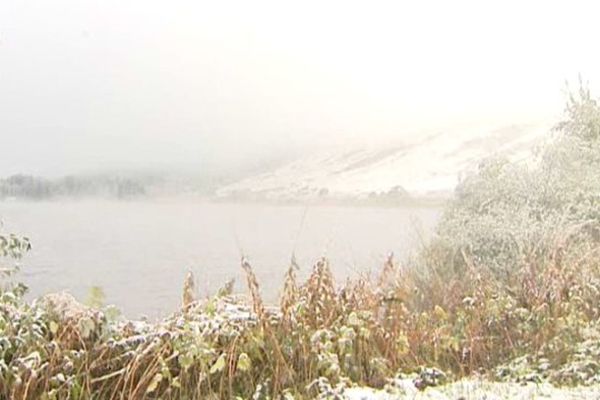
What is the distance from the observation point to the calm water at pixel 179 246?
676 centimetres

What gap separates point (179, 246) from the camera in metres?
38.4

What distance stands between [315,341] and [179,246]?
3494 cm

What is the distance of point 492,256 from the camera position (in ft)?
38.8

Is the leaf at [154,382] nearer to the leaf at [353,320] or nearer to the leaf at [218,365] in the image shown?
the leaf at [218,365]

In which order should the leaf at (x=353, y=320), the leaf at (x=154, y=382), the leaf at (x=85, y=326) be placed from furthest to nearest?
the leaf at (x=353, y=320), the leaf at (x=85, y=326), the leaf at (x=154, y=382)

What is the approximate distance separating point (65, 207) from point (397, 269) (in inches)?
3122

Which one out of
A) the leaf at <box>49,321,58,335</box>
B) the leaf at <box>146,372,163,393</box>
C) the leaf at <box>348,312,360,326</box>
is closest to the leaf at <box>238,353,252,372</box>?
the leaf at <box>146,372,163,393</box>

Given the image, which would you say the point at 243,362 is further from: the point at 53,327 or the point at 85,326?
the point at 53,327

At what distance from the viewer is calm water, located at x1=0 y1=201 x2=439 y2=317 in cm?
676

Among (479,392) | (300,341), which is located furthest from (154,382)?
(479,392)

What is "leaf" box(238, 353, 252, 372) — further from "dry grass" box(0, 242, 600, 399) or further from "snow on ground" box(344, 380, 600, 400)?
"snow on ground" box(344, 380, 600, 400)

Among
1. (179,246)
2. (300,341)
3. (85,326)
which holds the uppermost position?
(85,326)

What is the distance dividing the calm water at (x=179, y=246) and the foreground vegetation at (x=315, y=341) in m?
0.61

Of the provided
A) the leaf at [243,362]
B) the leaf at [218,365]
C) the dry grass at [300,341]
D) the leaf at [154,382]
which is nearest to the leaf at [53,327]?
the dry grass at [300,341]
